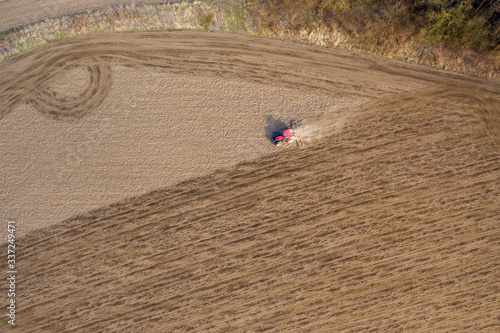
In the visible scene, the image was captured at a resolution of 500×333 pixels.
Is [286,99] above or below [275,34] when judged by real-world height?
below

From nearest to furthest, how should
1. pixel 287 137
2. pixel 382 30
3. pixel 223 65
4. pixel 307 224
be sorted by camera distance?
pixel 287 137, pixel 382 30, pixel 307 224, pixel 223 65

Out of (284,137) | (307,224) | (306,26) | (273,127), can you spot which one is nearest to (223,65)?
(273,127)

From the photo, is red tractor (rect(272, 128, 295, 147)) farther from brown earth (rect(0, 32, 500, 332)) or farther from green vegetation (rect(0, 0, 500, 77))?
green vegetation (rect(0, 0, 500, 77))

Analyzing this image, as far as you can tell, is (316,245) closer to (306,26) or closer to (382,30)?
(306,26)

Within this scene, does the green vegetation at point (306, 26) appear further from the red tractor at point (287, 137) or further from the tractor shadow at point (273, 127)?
the red tractor at point (287, 137)

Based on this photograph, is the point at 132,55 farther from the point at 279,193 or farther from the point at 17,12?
the point at 279,193

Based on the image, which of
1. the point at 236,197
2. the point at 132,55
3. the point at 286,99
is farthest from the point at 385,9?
the point at 132,55
